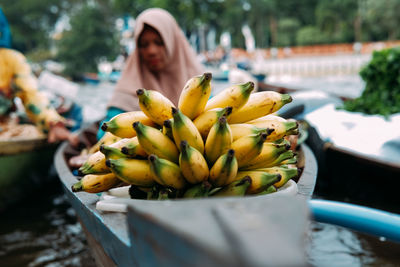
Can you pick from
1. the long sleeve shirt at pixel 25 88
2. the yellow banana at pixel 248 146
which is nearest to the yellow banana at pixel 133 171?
the yellow banana at pixel 248 146

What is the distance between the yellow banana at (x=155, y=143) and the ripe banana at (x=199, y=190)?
0.13m

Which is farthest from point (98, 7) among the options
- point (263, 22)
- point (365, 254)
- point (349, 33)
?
point (365, 254)

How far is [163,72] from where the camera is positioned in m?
3.60

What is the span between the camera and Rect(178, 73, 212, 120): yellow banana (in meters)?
1.50

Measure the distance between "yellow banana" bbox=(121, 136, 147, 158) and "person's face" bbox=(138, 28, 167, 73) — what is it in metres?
1.98

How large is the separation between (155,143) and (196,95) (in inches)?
10.4

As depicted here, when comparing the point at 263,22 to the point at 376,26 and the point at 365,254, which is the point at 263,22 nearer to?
the point at 376,26

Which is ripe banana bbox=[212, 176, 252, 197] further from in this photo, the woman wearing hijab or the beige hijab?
the beige hijab

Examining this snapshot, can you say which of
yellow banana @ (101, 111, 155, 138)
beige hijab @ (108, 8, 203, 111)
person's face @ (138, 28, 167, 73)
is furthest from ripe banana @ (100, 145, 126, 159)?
person's face @ (138, 28, 167, 73)

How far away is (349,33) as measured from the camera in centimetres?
3541

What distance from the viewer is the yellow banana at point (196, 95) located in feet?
4.92

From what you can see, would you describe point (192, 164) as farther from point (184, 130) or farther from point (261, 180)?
point (261, 180)

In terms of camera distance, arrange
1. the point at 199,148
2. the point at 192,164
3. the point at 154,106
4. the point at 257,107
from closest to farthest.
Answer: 1. the point at 192,164
2. the point at 199,148
3. the point at 154,106
4. the point at 257,107

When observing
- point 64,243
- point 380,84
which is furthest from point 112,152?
point 380,84
